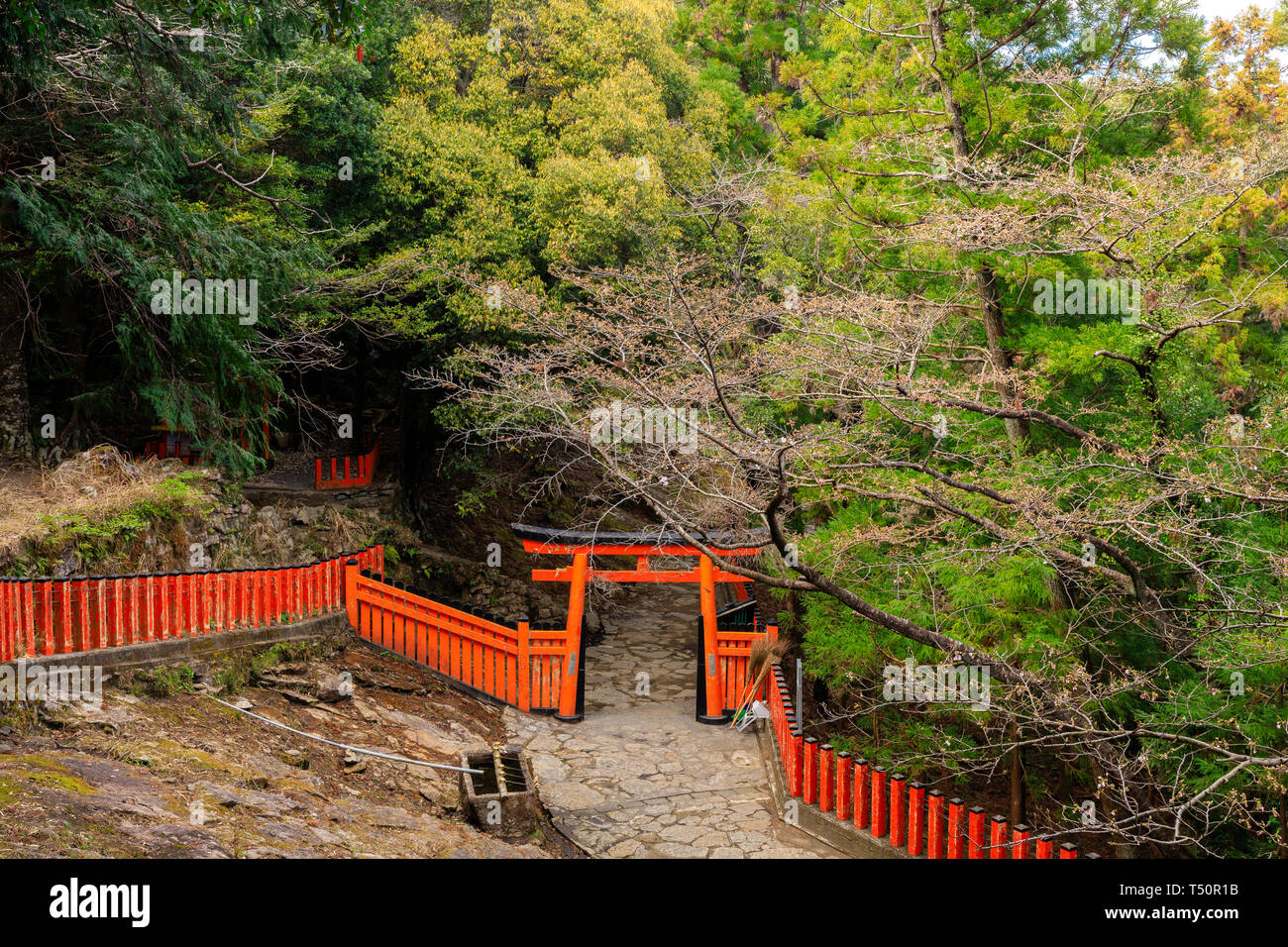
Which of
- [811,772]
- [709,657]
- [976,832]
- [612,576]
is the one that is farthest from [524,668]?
[976,832]

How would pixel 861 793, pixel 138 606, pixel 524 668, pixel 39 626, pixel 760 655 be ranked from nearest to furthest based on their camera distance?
pixel 861 793, pixel 39 626, pixel 138 606, pixel 760 655, pixel 524 668

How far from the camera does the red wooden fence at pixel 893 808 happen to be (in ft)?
22.8

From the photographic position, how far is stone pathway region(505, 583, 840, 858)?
9.12m

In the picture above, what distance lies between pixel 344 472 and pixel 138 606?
10.4 metres

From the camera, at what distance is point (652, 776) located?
1091 cm

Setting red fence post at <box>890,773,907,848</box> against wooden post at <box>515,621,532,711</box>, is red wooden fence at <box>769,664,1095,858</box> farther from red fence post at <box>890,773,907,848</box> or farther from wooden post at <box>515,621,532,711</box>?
wooden post at <box>515,621,532,711</box>

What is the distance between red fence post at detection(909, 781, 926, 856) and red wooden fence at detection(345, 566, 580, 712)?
596cm

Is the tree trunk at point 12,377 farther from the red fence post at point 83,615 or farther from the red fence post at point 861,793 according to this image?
the red fence post at point 861,793

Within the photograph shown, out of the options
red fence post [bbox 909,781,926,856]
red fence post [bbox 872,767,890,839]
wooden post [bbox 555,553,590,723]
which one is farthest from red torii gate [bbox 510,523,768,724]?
red fence post [bbox 909,781,926,856]

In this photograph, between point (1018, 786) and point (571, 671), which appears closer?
point (1018, 786)

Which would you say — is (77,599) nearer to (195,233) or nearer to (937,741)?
(195,233)

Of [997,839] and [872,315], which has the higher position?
[872,315]

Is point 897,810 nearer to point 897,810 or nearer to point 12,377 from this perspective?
point 897,810

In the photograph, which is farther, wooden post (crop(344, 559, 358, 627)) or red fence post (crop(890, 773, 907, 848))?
wooden post (crop(344, 559, 358, 627))
